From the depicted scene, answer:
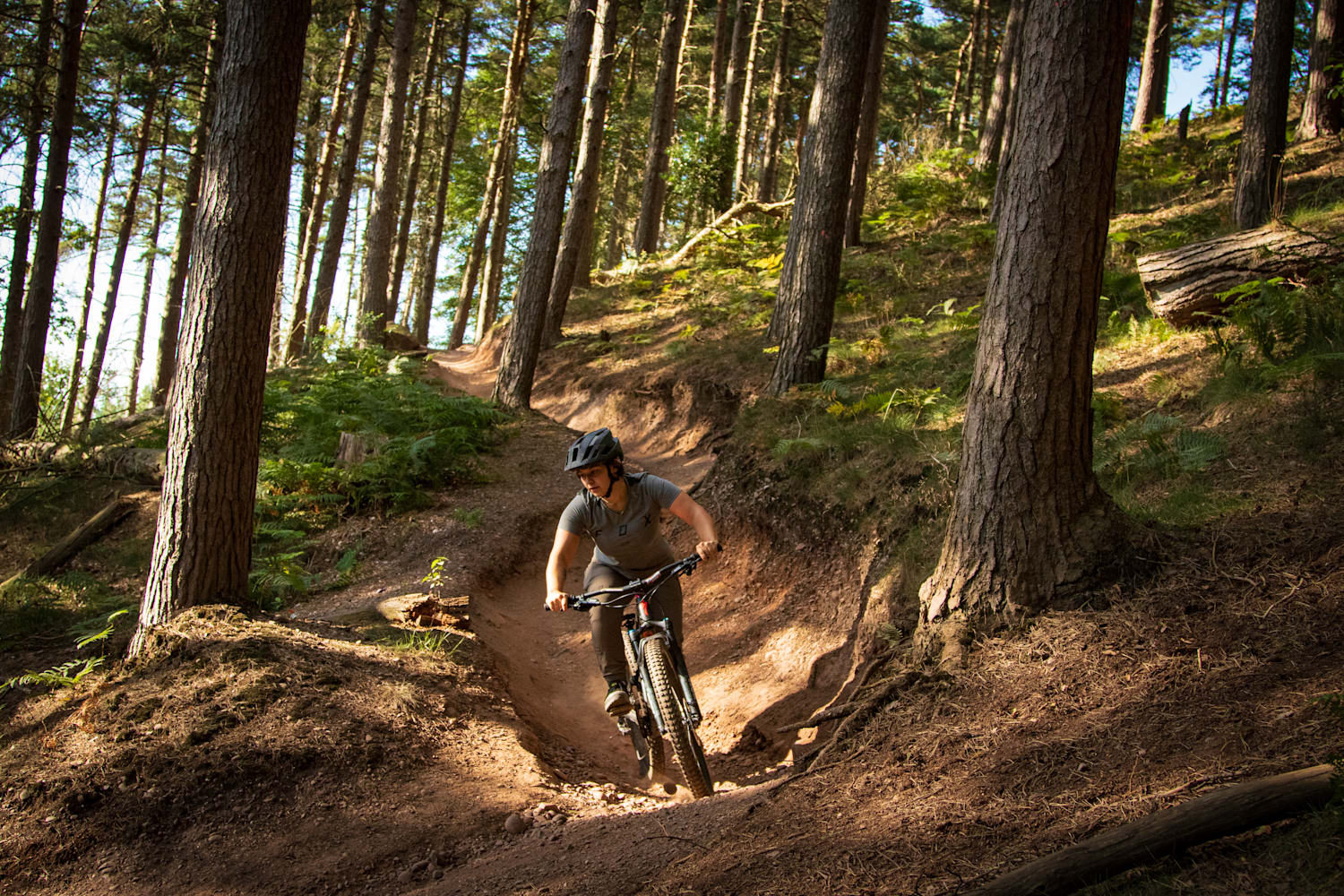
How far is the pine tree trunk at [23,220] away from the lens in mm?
13852

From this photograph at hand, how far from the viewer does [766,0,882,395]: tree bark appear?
10977 millimetres

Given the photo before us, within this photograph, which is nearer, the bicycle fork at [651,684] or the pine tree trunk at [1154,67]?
the bicycle fork at [651,684]

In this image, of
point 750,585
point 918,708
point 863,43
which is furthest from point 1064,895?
point 863,43

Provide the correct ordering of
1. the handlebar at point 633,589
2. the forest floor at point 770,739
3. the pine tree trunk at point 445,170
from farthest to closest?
the pine tree trunk at point 445,170 < the handlebar at point 633,589 < the forest floor at point 770,739

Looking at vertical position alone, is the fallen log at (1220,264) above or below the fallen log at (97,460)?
above

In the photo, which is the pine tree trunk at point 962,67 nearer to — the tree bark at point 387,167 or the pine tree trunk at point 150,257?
the tree bark at point 387,167

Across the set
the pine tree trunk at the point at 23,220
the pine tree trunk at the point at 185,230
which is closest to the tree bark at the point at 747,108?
the pine tree trunk at the point at 185,230

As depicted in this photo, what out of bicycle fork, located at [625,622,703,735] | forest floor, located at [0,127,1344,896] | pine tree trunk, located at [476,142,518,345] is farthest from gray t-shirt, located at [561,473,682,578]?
pine tree trunk, located at [476,142,518,345]

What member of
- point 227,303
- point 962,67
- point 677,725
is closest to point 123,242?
point 227,303

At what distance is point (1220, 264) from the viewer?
26.3 ft

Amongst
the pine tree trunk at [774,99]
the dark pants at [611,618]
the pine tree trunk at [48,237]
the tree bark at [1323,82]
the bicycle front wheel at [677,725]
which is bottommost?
the bicycle front wheel at [677,725]

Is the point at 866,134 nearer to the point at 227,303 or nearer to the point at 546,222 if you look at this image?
the point at 546,222

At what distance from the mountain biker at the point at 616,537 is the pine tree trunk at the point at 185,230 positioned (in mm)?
15312

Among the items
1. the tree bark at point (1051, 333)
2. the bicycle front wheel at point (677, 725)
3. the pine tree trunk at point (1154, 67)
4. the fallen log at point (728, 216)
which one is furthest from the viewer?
the pine tree trunk at point (1154, 67)
